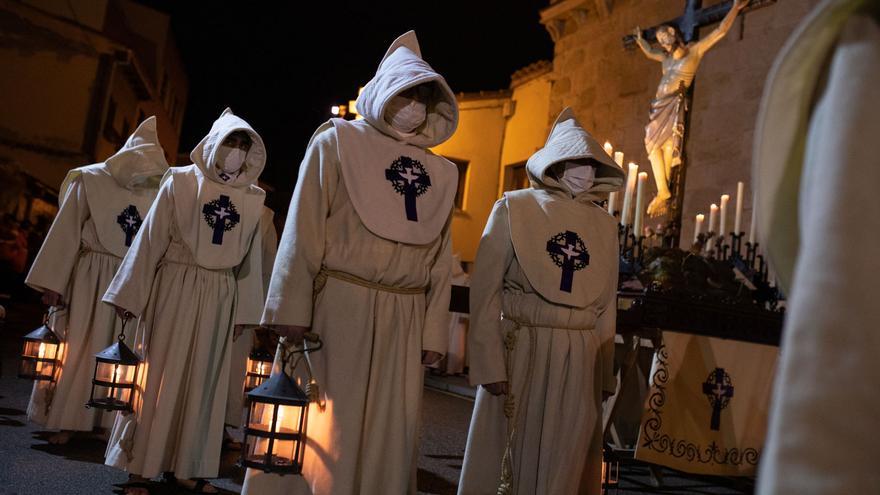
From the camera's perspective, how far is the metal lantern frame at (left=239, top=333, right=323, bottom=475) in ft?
11.0

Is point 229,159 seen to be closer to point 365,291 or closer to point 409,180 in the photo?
point 409,180

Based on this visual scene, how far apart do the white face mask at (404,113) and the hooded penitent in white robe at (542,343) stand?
753 millimetres

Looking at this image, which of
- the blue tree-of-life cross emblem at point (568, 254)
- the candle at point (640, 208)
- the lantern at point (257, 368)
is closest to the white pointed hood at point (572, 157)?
the blue tree-of-life cross emblem at point (568, 254)

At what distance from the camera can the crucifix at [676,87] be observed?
8867 mm

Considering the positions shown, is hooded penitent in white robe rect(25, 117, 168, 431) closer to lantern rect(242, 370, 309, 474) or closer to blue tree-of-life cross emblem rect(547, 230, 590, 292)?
lantern rect(242, 370, 309, 474)

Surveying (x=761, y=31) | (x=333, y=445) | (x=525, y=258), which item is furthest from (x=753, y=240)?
(x=761, y=31)

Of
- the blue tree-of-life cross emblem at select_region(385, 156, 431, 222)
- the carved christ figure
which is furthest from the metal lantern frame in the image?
the carved christ figure

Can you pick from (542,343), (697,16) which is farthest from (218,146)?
(697,16)

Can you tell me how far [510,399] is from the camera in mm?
4270

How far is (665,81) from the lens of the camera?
30.2ft

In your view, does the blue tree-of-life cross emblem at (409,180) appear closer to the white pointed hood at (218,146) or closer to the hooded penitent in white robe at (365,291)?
the hooded penitent in white robe at (365,291)

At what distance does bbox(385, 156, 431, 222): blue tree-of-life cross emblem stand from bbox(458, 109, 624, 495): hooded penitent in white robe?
672 millimetres

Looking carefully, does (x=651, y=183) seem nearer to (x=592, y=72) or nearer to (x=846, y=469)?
(x=592, y=72)

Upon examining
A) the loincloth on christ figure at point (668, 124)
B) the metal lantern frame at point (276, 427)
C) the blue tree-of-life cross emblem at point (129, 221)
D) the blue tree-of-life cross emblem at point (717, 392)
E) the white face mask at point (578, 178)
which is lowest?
the metal lantern frame at point (276, 427)
